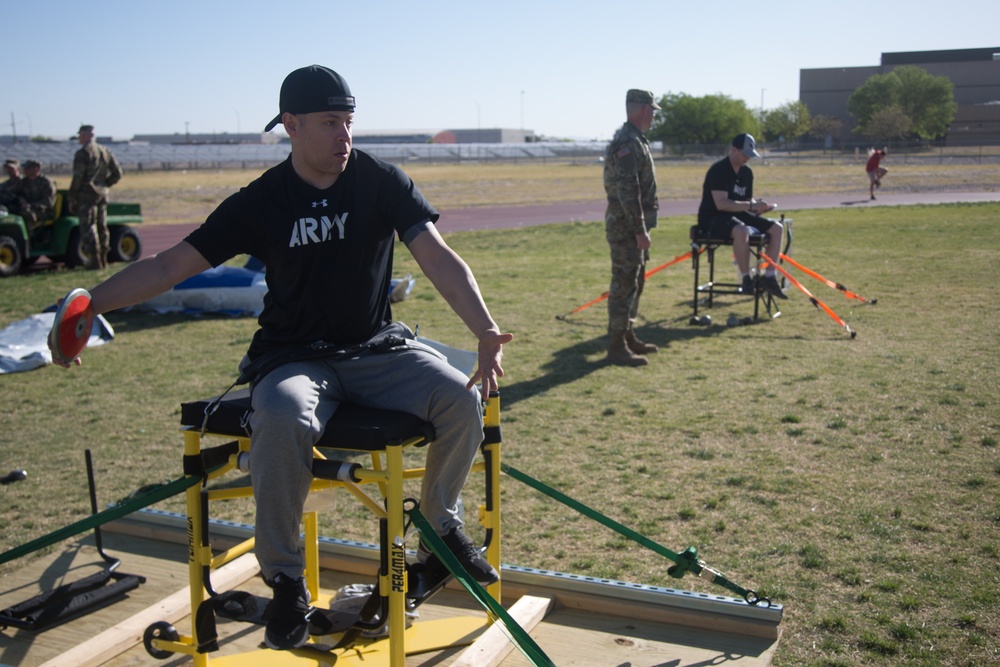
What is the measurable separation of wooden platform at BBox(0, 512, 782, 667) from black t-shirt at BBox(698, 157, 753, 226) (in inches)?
288

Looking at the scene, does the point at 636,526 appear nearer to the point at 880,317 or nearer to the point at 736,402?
the point at 736,402

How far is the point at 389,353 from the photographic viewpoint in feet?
10.6

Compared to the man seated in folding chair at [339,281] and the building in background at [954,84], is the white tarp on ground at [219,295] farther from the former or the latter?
the building in background at [954,84]

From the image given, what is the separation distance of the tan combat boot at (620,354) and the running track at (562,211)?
1456 centimetres

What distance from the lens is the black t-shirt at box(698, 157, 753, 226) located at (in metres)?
10.5

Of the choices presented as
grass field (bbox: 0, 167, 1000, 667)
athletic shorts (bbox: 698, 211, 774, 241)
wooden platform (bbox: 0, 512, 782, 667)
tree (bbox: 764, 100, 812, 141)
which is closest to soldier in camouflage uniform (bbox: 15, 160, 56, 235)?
grass field (bbox: 0, 167, 1000, 667)

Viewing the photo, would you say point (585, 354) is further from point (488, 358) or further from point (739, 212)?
point (488, 358)

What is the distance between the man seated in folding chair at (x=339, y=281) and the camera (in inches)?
122

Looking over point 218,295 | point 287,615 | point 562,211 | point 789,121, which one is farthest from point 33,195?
point 789,121

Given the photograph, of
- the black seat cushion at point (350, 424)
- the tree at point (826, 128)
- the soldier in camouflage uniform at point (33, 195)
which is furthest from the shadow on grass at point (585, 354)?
the tree at point (826, 128)

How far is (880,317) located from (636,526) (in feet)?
21.4

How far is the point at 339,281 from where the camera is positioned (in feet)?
10.6

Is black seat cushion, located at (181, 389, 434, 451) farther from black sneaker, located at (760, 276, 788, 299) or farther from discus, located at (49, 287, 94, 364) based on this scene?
black sneaker, located at (760, 276, 788, 299)

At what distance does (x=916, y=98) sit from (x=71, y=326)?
3005 inches
